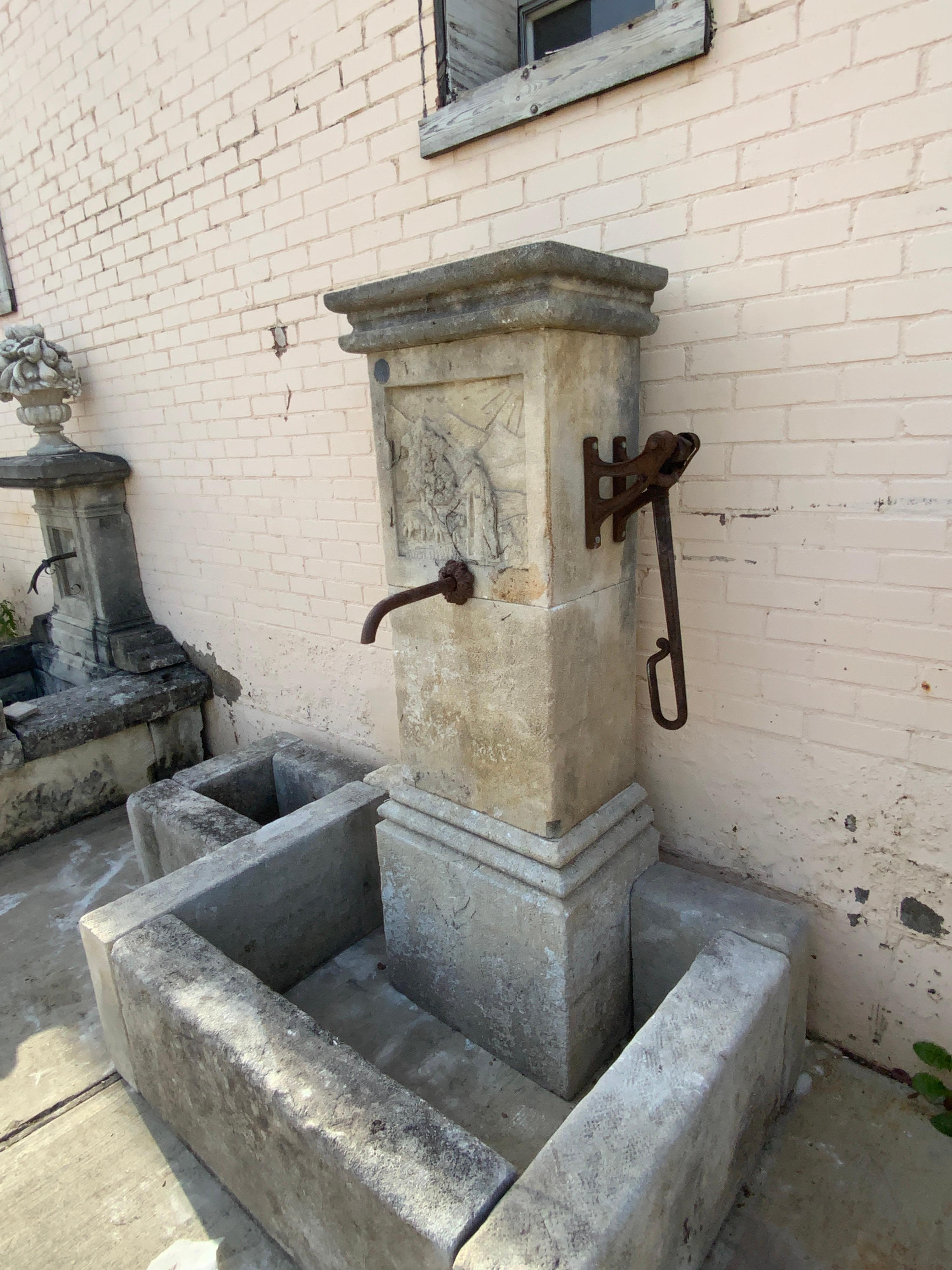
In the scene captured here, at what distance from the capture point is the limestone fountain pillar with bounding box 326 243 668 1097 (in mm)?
1468

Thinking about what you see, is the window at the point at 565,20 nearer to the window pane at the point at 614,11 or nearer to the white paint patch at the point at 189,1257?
the window pane at the point at 614,11

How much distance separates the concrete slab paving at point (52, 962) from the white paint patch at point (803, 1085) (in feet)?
5.96

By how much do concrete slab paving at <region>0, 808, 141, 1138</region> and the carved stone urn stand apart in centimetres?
199

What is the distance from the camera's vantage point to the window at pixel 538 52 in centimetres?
161

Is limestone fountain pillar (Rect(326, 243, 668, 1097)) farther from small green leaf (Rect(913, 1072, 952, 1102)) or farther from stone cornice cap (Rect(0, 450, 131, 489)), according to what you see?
stone cornice cap (Rect(0, 450, 131, 489))

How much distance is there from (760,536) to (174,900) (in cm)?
174

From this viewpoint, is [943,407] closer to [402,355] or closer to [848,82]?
[848,82]

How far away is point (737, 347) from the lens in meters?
1.69

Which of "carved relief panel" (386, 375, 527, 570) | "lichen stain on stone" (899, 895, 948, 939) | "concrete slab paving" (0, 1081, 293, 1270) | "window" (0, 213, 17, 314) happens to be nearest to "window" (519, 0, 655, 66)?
"carved relief panel" (386, 375, 527, 570)

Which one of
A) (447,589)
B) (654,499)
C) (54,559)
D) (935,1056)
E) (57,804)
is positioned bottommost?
(57,804)

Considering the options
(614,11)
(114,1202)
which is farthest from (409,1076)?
(614,11)

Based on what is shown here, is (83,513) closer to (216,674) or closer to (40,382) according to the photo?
(40,382)

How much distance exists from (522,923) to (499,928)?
9 centimetres

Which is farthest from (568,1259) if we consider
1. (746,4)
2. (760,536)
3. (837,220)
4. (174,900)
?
(746,4)
